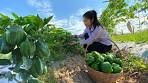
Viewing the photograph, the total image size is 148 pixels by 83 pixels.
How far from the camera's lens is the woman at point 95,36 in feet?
17.2

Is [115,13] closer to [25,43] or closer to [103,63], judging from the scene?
[103,63]

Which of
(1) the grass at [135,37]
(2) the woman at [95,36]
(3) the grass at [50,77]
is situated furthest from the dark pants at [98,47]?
(3) the grass at [50,77]

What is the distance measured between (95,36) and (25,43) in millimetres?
3805

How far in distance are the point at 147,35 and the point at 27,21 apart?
514cm

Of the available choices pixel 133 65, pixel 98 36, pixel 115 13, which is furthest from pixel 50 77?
pixel 115 13

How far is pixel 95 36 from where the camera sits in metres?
5.29

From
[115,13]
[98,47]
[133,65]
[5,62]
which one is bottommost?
[133,65]

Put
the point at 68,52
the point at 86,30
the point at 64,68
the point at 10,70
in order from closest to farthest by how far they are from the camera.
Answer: the point at 10,70, the point at 64,68, the point at 68,52, the point at 86,30

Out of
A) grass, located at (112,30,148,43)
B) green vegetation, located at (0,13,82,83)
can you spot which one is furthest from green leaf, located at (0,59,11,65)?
grass, located at (112,30,148,43)

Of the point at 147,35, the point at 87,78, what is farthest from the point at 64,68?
the point at 147,35

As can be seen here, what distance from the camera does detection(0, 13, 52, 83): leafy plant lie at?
150cm

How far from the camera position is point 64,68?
457 centimetres

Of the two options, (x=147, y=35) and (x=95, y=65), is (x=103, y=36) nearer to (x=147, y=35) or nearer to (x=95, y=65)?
(x=95, y=65)

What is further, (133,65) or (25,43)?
(133,65)
